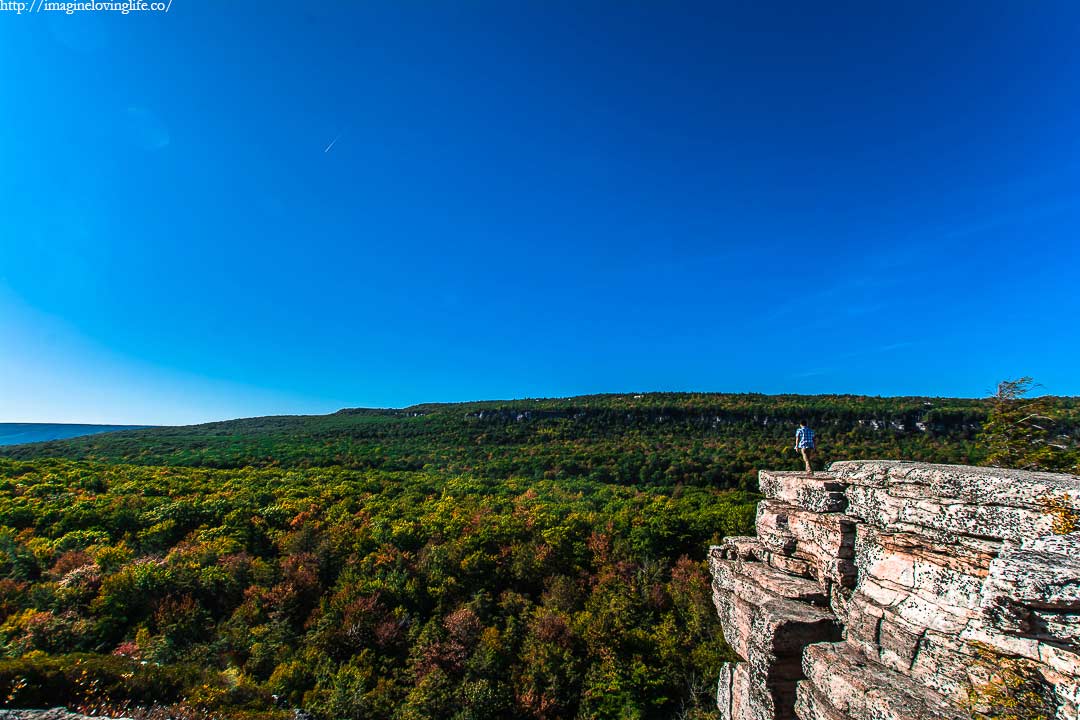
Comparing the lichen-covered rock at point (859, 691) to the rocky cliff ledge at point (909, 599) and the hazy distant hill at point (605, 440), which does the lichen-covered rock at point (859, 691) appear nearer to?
the rocky cliff ledge at point (909, 599)

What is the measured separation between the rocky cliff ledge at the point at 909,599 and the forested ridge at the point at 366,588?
8.76m

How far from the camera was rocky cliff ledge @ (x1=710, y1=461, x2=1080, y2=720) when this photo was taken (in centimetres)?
497

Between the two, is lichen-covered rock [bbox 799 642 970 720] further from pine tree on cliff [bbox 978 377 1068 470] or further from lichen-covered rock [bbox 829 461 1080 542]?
pine tree on cliff [bbox 978 377 1068 470]

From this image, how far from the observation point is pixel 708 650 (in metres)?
20.5

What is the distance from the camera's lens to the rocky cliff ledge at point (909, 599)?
4969 millimetres

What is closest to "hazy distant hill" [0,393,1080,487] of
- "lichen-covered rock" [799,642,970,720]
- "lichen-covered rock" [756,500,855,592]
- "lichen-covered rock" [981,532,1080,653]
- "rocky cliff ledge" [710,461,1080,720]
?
"lichen-covered rock" [756,500,855,592]

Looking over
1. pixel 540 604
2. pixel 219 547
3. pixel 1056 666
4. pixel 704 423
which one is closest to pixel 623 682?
pixel 540 604

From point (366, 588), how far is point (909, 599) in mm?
25811

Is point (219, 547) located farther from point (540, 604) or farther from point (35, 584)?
point (540, 604)

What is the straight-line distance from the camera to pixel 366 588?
24516 mm

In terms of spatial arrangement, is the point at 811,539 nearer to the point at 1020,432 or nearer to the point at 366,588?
the point at 1020,432

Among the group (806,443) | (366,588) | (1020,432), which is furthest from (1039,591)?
(366,588)

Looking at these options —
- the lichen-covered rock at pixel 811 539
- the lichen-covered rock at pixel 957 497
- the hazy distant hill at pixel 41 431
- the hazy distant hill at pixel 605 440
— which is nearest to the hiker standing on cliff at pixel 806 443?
A: the lichen-covered rock at pixel 811 539

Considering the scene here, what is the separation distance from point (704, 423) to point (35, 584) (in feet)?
258
